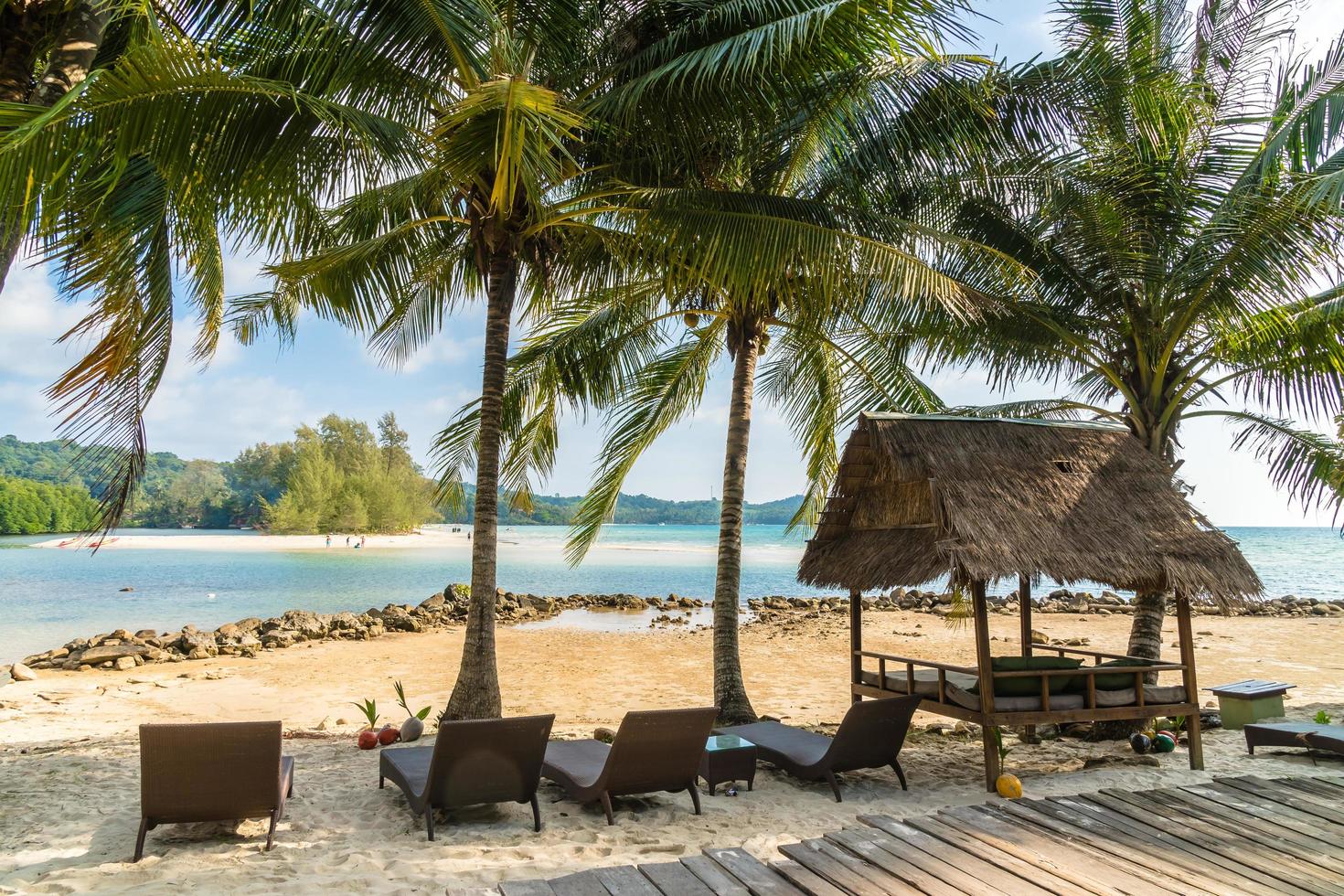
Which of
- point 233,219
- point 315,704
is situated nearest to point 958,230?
point 233,219

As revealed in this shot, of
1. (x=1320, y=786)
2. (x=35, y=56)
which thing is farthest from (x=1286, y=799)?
(x=35, y=56)

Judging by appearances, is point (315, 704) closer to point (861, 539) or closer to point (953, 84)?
point (861, 539)

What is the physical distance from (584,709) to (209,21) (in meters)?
7.96

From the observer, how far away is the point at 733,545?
347 inches

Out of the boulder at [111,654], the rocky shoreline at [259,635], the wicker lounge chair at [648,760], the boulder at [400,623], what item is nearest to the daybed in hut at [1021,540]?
the wicker lounge chair at [648,760]

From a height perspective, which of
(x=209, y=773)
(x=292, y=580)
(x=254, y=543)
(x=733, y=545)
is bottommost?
(x=292, y=580)

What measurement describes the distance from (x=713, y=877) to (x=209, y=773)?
2855mm

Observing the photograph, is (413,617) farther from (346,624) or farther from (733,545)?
(733,545)

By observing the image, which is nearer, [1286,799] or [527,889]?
[527,889]

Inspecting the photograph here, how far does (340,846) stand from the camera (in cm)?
466

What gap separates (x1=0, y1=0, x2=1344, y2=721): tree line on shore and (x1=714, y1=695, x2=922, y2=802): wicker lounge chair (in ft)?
7.19

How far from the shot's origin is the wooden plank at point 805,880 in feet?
11.0

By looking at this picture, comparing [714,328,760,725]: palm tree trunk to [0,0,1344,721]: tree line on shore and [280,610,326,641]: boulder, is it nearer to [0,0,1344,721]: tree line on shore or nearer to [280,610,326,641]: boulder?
[0,0,1344,721]: tree line on shore

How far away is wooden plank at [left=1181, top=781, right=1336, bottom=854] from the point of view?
4240 mm
